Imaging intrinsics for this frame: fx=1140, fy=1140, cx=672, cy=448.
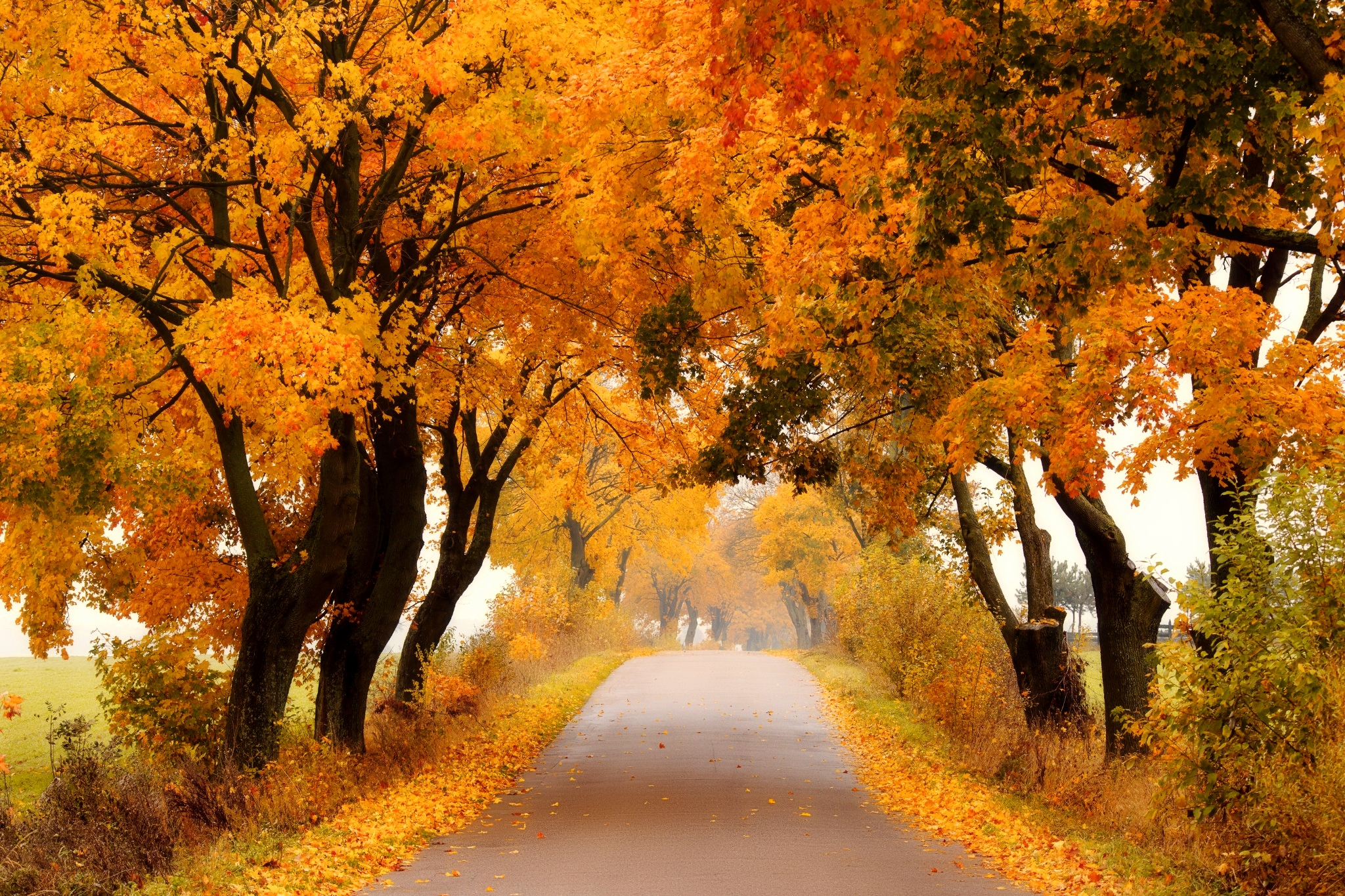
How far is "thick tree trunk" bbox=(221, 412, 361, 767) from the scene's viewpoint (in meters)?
12.4

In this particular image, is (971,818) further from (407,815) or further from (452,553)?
(452,553)

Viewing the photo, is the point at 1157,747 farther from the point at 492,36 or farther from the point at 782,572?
the point at 782,572

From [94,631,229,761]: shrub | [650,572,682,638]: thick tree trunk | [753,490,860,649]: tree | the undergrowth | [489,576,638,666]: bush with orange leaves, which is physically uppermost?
[753,490,860,649]: tree

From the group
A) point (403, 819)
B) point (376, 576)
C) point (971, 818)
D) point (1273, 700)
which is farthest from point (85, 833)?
point (1273, 700)

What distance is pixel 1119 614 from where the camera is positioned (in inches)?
506

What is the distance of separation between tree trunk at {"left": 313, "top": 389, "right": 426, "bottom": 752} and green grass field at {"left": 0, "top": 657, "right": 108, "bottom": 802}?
2.72 m

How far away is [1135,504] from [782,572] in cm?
4226

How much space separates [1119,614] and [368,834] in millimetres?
8345

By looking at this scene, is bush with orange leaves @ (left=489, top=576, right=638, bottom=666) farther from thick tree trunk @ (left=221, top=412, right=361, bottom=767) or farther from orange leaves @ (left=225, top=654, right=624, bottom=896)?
thick tree trunk @ (left=221, top=412, right=361, bottom=767)

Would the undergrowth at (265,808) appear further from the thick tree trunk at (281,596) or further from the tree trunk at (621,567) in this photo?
the tree trunk at (621,567)

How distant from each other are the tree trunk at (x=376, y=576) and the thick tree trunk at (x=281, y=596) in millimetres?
985

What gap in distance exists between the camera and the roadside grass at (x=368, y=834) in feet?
26.4

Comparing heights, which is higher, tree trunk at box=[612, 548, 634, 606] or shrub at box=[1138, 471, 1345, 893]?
tree trunk at box=[612, 548, 634, 606]

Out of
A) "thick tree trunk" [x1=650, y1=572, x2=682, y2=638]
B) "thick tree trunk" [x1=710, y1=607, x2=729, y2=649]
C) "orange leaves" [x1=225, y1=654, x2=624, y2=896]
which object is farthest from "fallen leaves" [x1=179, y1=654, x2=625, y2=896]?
"thick tree trunk" [x1=710, y1=607, x2=729, y2=649]
